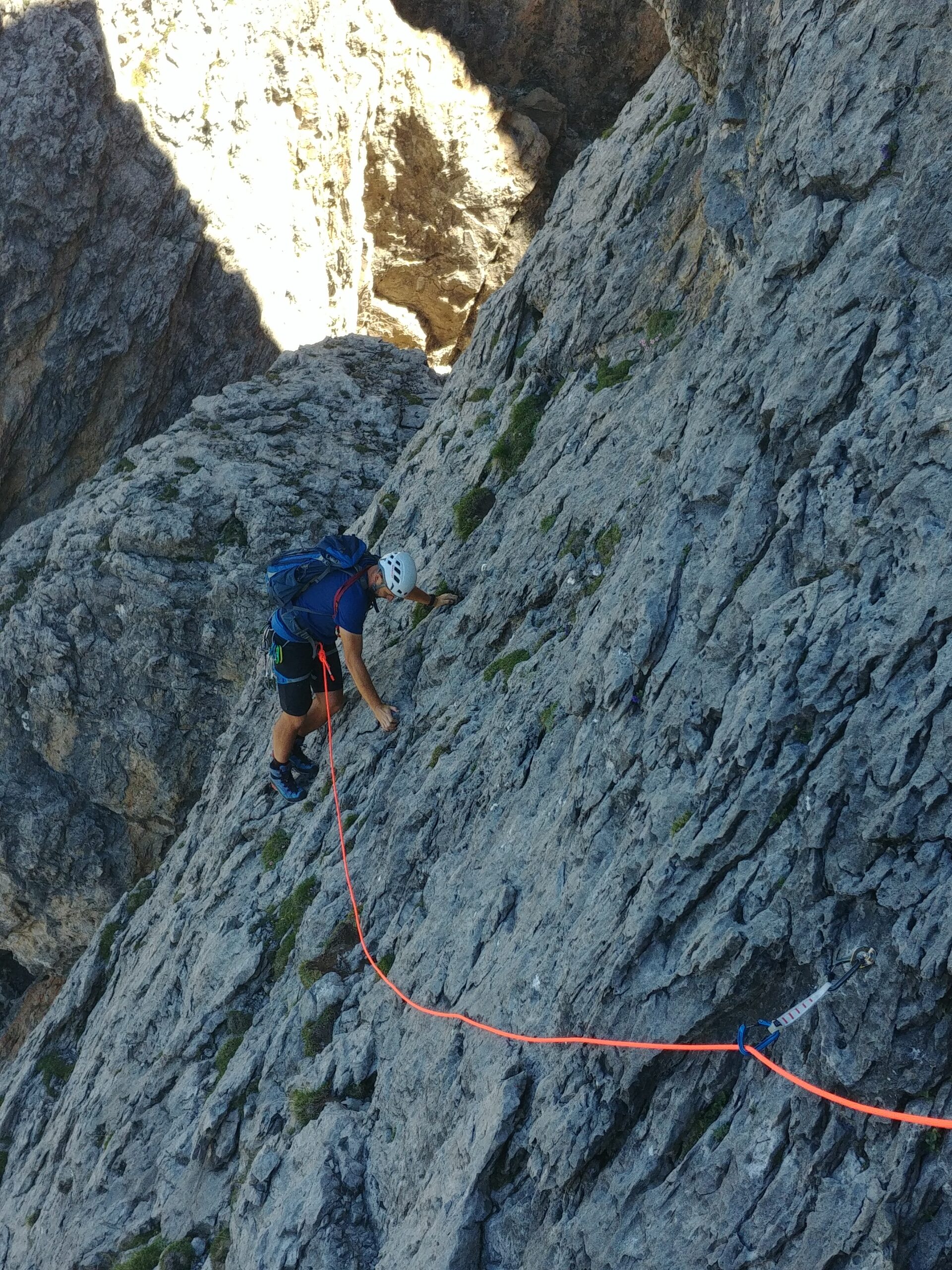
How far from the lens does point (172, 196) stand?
28516 millimetres

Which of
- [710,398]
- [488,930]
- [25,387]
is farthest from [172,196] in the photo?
[488,930]

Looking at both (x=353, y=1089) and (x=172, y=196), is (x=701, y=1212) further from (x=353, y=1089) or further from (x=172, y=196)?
(x=172, y=196)

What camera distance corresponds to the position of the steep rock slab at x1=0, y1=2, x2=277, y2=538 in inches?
1037

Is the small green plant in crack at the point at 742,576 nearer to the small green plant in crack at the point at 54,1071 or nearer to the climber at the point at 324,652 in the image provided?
the climber at the point at 324,652

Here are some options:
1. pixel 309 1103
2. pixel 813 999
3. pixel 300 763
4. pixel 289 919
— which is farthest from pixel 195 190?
pixel 813 999

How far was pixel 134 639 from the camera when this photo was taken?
60.1ft

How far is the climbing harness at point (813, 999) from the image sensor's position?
561 centimetres

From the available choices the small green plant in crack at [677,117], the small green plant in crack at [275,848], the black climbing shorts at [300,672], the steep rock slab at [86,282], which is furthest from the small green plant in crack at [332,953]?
the steep rock slab at [86,282]

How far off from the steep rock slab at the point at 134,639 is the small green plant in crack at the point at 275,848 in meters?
5.87

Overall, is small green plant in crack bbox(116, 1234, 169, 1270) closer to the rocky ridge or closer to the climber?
the climber

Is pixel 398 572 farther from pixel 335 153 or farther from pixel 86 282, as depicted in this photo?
pixel 335 153

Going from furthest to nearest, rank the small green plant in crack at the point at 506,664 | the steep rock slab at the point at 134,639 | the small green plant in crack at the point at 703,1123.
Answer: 1. the steep rock slab at the point at 134,639
2. the small green plant in crack at the point at 506,664
3. the small green plant in crack at the point at 703,1123

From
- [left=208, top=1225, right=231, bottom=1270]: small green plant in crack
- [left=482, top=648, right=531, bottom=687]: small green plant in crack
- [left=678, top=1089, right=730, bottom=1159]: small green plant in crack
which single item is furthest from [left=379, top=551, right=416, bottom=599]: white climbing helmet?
[left=678, top=1089, right=730, bottom=1159]: small green plant in crack

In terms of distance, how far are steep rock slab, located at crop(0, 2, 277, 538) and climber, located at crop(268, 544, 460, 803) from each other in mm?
19372
